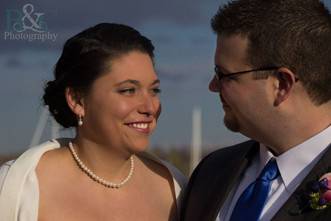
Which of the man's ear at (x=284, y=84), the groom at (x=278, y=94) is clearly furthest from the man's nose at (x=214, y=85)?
the man's ear at (x=284, y=84)

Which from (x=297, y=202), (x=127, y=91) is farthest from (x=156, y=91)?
(x=297, y=202)

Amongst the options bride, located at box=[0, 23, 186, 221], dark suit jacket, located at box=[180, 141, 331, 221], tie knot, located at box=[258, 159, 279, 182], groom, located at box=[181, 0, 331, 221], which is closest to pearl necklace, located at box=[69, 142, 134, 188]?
bride, located at box=[0, 23, 186, 221]

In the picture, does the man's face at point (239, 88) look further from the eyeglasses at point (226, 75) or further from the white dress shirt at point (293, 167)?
the white dress shirt at point (293, 167)

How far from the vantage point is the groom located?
3283 millimetres

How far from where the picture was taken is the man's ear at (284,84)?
329 cm

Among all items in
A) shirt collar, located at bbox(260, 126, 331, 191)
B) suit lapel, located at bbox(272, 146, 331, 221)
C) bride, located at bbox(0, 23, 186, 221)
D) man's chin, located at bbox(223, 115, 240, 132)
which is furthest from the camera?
bride, located at bbox(0, 23, 186, 221)

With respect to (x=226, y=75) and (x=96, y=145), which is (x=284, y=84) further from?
(x=96, y=145)

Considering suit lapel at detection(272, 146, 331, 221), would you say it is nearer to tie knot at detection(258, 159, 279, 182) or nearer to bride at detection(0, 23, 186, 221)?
tie knot at detection(258, 159, 279, 182)

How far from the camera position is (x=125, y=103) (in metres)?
3.95

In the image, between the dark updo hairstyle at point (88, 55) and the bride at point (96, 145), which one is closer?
the bride at point (96, 145)

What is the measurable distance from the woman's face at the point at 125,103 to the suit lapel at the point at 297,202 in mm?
1086

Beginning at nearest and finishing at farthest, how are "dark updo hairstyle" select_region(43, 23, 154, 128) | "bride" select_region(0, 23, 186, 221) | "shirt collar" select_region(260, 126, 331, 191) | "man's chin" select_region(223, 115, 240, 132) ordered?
1. "shirt collar" select_region(260, 126, 331, 191)
2. "man's chin" select_region(223, 115, 240, 132)
3. "bride" select_region(0, 23, 186, 221)
4. "dark updo hairstyle" select_region(43, 23, 154, 128)

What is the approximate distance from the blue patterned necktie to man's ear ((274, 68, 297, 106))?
0.30 m

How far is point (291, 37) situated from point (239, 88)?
33cm
